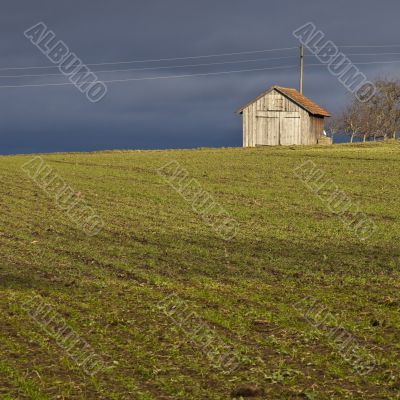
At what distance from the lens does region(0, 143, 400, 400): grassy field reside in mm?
9188

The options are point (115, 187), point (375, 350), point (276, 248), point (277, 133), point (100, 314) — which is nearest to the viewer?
point (375, 350)

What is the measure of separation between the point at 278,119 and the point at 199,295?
67.6 metres

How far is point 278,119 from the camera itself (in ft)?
262

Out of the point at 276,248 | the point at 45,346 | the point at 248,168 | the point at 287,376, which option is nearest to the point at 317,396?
the point at 287,376

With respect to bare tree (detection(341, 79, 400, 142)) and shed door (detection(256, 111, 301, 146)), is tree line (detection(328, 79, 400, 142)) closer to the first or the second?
bare tree (detection(341, 79, 400, 142))

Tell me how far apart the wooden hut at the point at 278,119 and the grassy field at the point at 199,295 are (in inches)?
1909

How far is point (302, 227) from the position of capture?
2362 centimetres

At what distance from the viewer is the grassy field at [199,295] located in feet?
30.1

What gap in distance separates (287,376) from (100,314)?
4.57 m

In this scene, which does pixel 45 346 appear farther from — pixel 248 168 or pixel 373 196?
pixel 248 168

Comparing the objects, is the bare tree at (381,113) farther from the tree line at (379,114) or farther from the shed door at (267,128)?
the shed door at (267,128)

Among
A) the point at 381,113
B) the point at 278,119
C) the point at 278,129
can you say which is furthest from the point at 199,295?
the point at 381,113

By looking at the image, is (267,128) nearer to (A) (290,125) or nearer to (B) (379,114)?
(A) (290,125)

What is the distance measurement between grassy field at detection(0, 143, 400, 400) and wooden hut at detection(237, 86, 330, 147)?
48.5m
